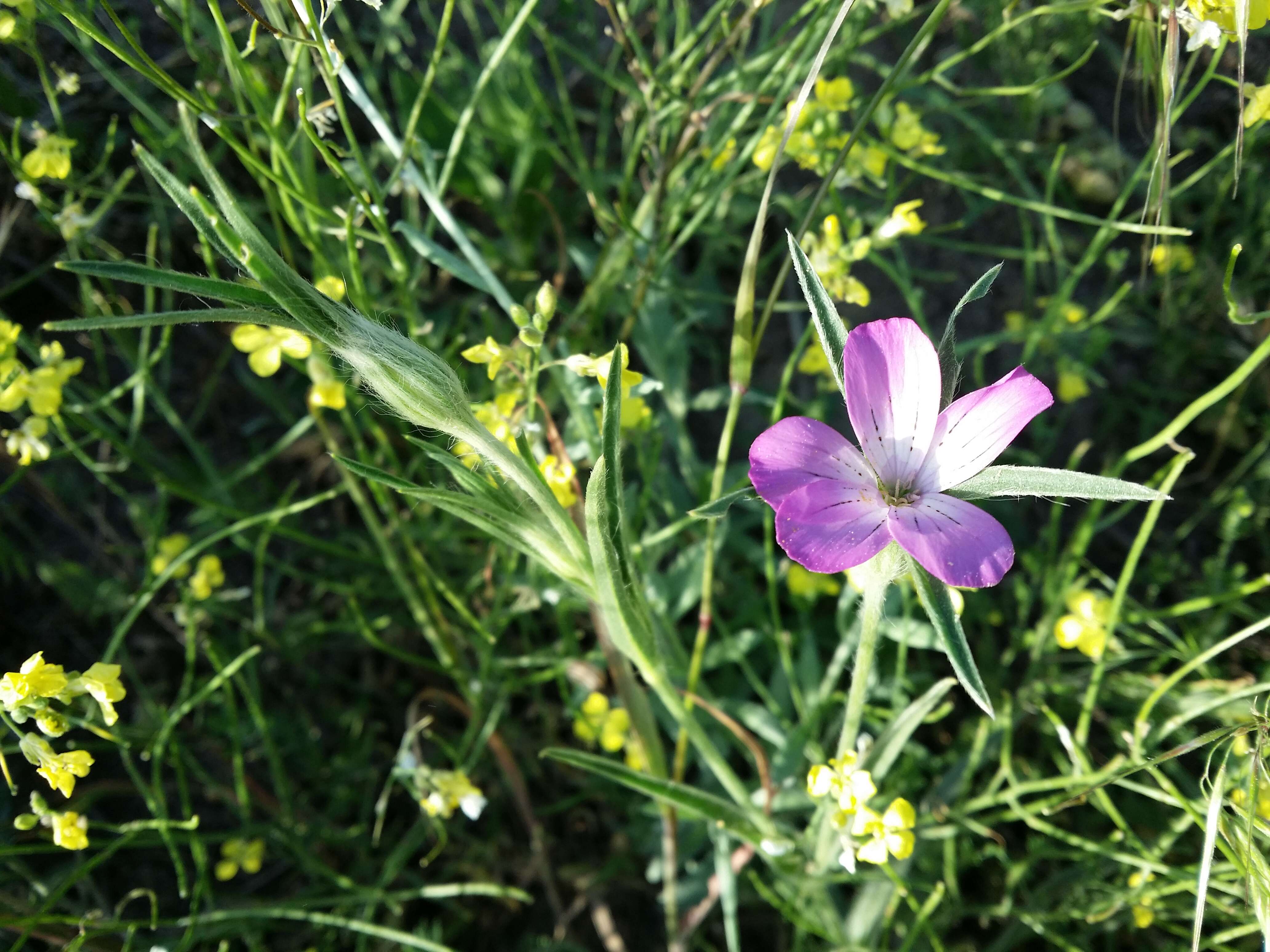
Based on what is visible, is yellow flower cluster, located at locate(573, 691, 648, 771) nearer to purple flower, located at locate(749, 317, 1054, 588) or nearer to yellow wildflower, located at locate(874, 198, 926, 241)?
purple flower, located at locate(749, 317, 1054, 588)

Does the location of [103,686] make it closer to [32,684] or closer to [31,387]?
[32,684]

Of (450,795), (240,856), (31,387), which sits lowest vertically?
(240,856)

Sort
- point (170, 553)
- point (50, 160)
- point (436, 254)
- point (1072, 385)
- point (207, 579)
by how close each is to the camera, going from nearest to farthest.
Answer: point (436, 254), point (50, 160), point (207, 579), point (170, 553), point (1072, 385)

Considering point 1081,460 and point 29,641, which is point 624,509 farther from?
point 29,641

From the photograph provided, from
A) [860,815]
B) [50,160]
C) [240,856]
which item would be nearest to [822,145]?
[860,815]

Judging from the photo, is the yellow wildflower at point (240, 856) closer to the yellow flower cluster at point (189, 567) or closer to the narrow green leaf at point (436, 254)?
the yellow flower cluster at point (189, 567)

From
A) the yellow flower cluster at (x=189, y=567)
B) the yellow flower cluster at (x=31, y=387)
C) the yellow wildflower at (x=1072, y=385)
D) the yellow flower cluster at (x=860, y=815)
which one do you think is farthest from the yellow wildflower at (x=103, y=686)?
the yellow wildflower at (x=1072, y=385)
